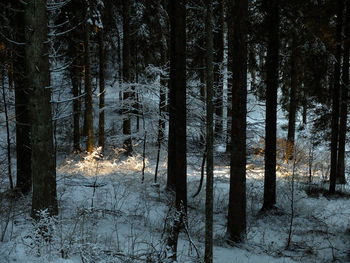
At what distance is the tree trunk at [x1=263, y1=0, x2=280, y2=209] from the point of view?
27.7 feet

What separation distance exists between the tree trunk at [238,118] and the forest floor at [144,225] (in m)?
0.60

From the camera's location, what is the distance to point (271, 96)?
8.60 metres

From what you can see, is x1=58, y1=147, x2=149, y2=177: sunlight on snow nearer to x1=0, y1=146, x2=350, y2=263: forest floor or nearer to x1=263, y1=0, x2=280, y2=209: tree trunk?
x1=0, y1=146, x2=350, y2=263: forest floor

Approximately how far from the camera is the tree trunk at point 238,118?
6246mm

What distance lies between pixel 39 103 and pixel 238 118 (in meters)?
4.49

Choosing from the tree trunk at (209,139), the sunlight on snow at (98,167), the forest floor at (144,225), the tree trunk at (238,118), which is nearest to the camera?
the forest floor at (144,225)

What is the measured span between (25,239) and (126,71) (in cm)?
1103

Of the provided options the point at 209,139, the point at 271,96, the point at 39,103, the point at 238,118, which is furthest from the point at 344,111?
the point at 39,103

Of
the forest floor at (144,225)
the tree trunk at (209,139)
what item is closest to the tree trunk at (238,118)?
the forest floor at (144,225)

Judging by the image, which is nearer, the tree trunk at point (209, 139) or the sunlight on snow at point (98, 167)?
the tree trunk at point (209, 139)

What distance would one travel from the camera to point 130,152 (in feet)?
47.3

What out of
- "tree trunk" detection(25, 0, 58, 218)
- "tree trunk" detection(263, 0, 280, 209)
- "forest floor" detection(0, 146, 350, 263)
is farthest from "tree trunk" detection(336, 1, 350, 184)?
"tree trunk" detection(25, 0, 58, 218)

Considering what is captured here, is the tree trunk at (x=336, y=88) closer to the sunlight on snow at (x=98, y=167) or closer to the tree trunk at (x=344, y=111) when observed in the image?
the tree trunk at (x=344, y=111)

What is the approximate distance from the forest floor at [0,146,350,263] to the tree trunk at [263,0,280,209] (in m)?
0.71
